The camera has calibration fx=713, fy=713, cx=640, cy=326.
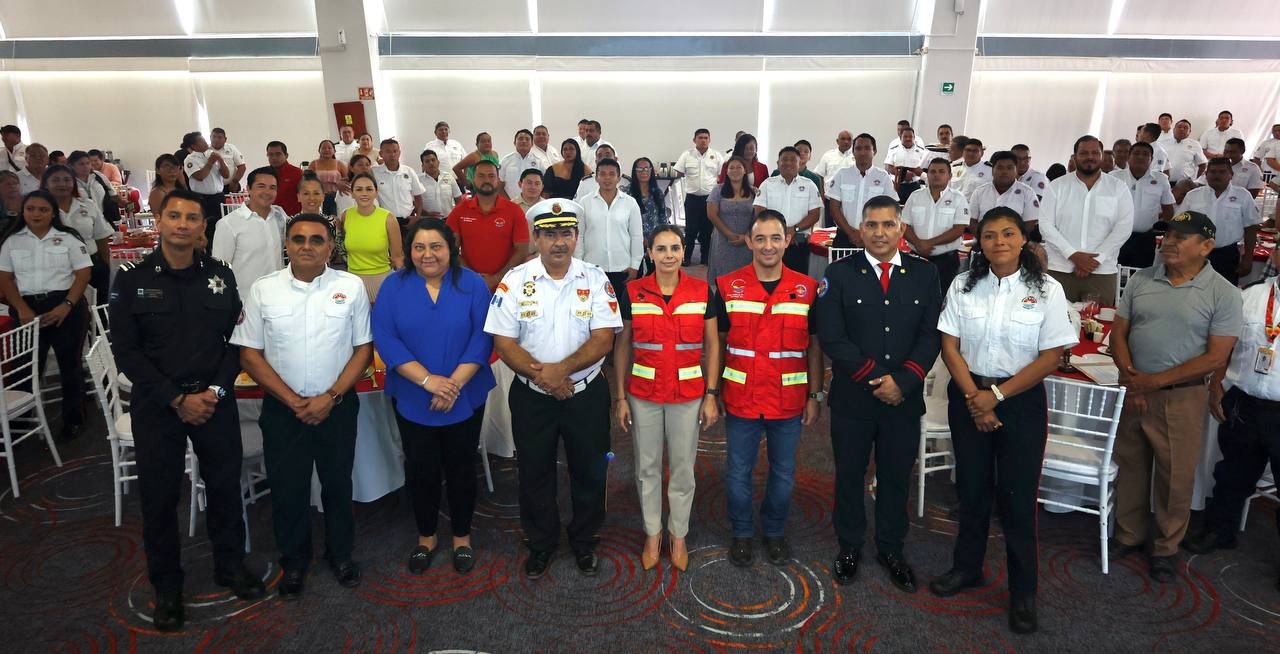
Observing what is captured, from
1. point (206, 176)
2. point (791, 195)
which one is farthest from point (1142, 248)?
point (206, 176)

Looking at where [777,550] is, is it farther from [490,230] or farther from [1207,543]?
[490,230]

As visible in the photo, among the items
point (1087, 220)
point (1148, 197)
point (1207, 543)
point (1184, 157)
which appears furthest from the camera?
point (1184, 157)

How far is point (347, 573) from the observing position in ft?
10.3

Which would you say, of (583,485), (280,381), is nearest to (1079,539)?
(583,485)

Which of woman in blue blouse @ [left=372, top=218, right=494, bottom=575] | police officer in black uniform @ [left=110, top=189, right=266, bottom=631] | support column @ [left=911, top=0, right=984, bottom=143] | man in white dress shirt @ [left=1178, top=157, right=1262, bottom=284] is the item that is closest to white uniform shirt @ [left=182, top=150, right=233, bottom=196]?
police officer in black uniform @ [left=110, top=189, right=266, bottom=631]

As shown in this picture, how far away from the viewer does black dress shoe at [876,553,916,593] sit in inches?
121

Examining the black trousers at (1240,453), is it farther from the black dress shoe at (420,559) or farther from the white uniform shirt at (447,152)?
the white uniform shirt at (447,152)

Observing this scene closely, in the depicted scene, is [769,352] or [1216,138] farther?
[1216,138]

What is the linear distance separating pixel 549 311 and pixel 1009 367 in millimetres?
1834

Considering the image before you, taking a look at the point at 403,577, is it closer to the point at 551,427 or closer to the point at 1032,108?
the point at 551,427

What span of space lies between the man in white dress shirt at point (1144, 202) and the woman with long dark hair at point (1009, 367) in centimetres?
465

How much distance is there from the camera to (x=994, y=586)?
3.11 meters

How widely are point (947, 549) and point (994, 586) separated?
32 cm

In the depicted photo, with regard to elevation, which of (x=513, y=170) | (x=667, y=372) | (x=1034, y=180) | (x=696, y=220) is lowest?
(x=667, y=372)
